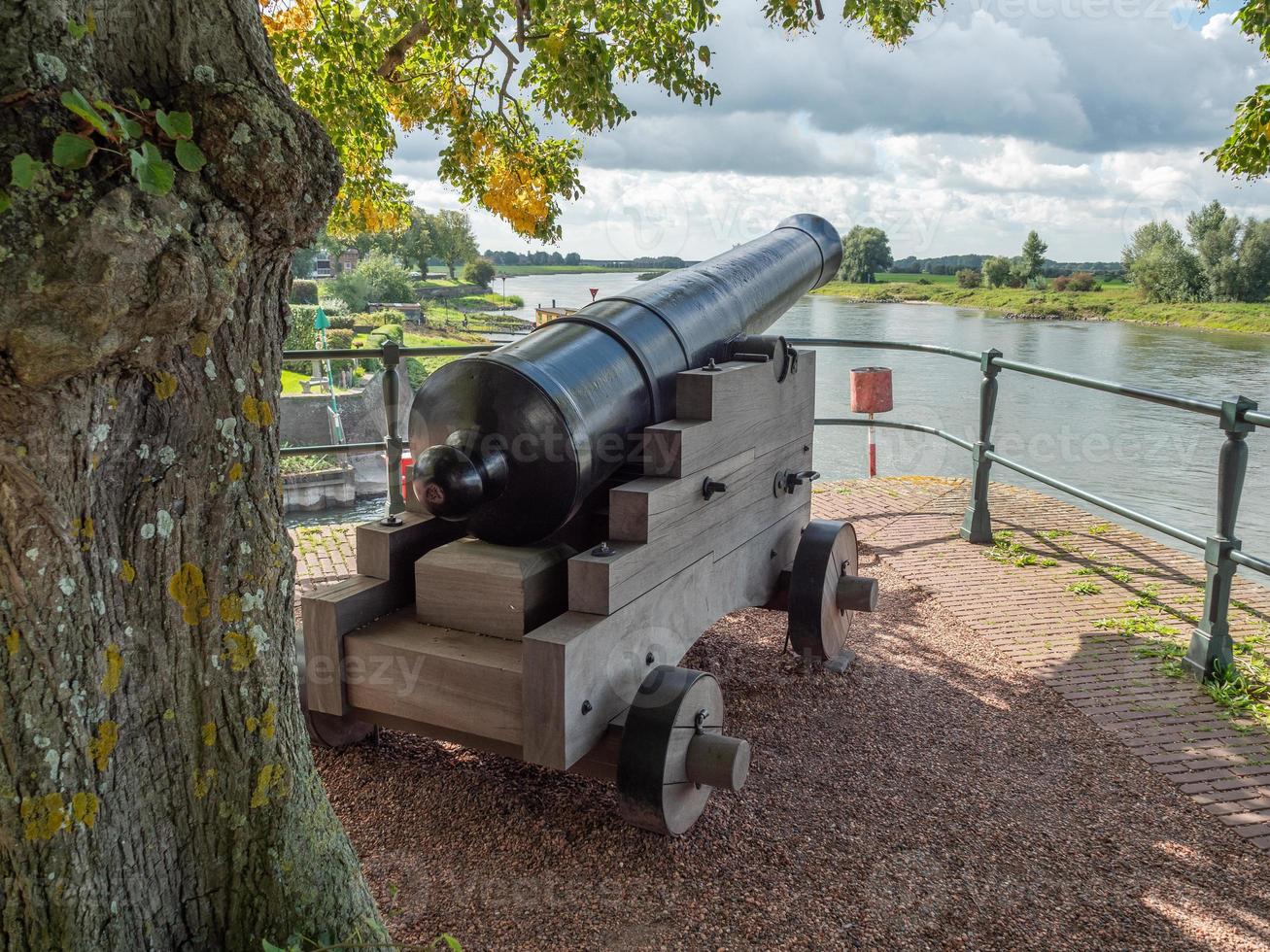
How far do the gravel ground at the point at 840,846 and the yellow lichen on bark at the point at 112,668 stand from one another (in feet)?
3.47

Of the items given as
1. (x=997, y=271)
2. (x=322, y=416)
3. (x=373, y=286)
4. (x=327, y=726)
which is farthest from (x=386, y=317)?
(x=327, y=726)

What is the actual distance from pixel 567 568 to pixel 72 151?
64.7 inches

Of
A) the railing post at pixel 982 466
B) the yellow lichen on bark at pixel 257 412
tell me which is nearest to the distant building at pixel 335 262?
the railing post at pixel 982 466

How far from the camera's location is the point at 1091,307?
28.3 metres

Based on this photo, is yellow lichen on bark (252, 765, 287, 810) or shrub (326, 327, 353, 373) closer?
yellow lichen on bark (252, 765, 287, 810)

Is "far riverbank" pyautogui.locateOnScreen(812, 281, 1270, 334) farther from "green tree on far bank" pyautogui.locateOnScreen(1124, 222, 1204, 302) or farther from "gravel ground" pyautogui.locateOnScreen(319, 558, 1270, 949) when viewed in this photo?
"gravel ground" pyautogui.locateOnScreen(319, 558, 1270, 949)

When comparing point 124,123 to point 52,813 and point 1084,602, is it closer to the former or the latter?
point 52,813

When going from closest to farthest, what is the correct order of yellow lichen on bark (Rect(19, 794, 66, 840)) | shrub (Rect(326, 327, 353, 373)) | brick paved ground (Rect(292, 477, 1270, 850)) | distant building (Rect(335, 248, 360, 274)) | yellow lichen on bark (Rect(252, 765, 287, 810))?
1. yellow lichen on bark (Rect(19, 794, 66, 840))
2. yellow lichen on bark (Rect(252, 765, 287, 810))
3. brick paved ground (Rect(292, 477, 1270, 850))
4. shrub (Rect(326, 327, 353, 373))
5. distant building (Rect(335, 248, 360, 274))

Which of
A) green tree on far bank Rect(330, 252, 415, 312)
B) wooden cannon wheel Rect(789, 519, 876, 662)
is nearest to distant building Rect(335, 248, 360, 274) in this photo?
green tree on far bank Rect(330, 252, 415, 312)

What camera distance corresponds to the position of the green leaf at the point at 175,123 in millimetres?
1294

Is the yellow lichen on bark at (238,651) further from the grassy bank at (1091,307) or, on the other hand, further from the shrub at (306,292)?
the shrub at (306,292)

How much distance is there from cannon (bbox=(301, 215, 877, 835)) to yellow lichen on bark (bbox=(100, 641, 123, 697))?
3.37ft

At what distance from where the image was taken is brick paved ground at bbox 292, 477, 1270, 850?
10.7ft

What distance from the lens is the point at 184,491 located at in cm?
154
